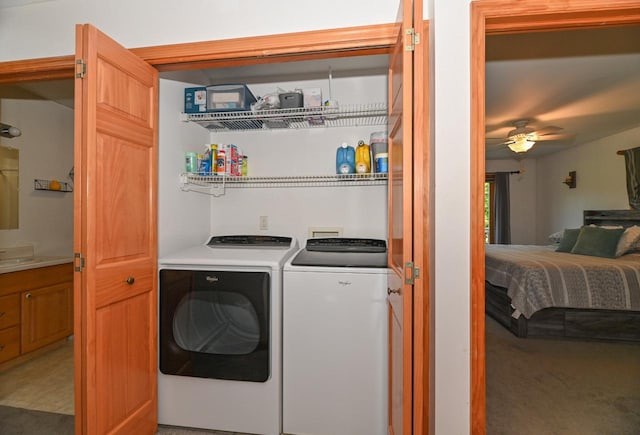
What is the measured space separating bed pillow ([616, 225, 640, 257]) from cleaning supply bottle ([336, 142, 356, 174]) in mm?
3390

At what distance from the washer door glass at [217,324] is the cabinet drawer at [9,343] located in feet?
5.69

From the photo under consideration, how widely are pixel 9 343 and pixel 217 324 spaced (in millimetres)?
Answer: 1984

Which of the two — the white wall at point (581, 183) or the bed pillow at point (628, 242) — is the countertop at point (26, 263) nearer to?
the bed pillow at point (628, 242)

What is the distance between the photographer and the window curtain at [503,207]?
246 inches

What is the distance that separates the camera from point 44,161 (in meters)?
3.04

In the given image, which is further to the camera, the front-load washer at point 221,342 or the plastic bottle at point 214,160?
the plastic bottle at point 214,160

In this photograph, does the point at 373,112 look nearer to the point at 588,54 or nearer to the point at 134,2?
the point at 134,2

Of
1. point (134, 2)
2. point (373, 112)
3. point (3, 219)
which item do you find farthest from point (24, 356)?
point (373, 112)

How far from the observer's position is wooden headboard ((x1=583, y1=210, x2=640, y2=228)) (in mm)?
4105

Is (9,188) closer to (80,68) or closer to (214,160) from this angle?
(214,160)

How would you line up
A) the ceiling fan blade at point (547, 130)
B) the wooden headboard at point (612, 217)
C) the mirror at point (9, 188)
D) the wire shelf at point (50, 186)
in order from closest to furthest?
the mirror at point (9, 188) < the wire shelf at point (50, 186) < the ceiling fan blade at point (547, 130) < the wooden headboard at point (612, 217)

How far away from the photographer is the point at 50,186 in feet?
9.97

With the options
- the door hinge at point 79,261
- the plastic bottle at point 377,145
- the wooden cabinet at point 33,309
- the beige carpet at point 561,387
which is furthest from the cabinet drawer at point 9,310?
the beige carpet at point 561,387

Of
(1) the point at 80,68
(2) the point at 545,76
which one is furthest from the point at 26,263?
(2) the point at 545,76
